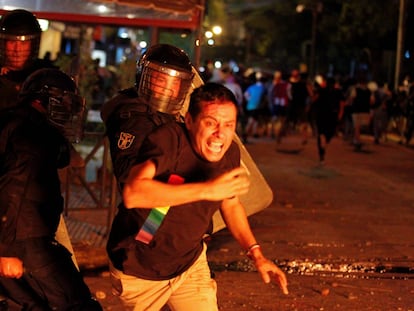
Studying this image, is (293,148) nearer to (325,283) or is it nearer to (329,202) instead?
(329,202)

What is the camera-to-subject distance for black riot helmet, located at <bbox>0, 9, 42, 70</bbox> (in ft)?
16.3

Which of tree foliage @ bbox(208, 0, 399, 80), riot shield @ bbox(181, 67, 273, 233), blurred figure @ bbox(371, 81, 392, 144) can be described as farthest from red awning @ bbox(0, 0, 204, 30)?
tree foliage @ bbox(208, 0, 399, 80)

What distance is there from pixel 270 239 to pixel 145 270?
541cm

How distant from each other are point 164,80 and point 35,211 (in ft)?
2.81

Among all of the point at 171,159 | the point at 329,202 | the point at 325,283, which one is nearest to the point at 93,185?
the point at 329,202

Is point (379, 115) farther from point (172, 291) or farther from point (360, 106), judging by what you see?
point (172, 291)

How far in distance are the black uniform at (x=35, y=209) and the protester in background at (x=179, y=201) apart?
38cm

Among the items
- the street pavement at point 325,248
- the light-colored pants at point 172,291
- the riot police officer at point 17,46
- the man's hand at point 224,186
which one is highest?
the riot police officer at point 17,46

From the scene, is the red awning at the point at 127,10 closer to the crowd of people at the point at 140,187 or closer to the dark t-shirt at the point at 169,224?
the crowd of people at the point at 140,187

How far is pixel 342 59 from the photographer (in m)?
48.8

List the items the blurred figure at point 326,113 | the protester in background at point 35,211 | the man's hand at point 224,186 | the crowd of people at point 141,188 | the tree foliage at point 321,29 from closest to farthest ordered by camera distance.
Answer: the man's hand at point 224,186 → the crowd of people at point 141,188 → the protester in background at point 35,211 → the blurred figure at point 326,113 → the tree foliage at point 321,29

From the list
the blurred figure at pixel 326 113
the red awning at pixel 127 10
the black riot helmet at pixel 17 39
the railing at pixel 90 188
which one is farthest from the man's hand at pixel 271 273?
the blurred figure at pixel 326 113

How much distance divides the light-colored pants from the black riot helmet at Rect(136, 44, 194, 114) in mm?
729

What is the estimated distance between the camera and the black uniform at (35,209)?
383 centimetres
